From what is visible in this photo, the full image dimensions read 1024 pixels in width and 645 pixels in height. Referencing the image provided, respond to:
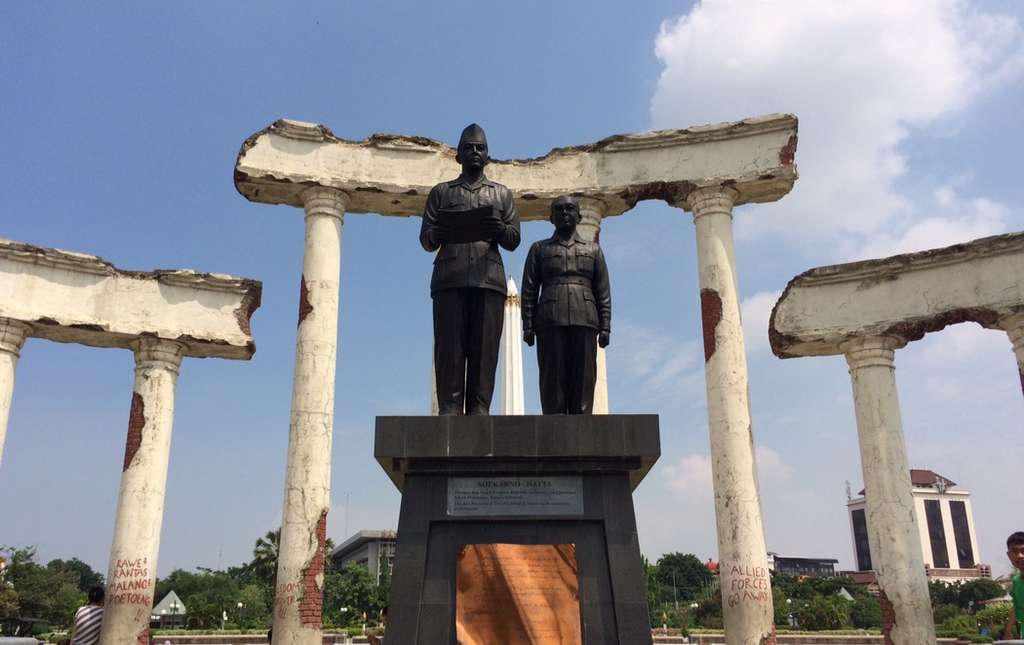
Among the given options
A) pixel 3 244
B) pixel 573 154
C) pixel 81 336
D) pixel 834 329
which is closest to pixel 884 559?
pixel 834 329

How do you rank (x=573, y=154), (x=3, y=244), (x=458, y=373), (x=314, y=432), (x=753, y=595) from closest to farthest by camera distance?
(x=458, y=373) < (x=753, y=595) < (x=314, y=432) < (x=3, y=244) < (x=573, y=154)

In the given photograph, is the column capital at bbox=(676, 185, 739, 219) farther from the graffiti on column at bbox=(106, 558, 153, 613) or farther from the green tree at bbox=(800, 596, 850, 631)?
the green tree at bbox=(800, 596, 850, 631)

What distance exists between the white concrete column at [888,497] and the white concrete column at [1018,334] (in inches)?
84.8

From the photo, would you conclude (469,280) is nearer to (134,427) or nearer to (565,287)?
(565,287)

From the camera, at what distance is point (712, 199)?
18859mm

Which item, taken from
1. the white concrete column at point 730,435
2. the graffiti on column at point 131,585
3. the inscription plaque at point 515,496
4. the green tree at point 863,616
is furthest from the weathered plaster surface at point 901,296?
the green tree at point 863,616

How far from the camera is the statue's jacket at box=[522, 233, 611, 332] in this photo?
840cm

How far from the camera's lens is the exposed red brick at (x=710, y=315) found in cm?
1773

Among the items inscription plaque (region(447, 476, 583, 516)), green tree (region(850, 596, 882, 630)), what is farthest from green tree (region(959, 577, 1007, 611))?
inscription plaque (region(447, 476, 583, 516))

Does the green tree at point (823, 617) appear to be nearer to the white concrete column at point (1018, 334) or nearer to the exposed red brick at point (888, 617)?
the exposed red brick at point (888, 617)

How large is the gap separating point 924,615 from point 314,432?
42.8 ft

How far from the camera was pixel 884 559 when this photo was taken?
17.2m

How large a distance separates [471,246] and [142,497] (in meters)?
12.9

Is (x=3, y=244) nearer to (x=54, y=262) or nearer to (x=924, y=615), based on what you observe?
(x=54, y=262)
